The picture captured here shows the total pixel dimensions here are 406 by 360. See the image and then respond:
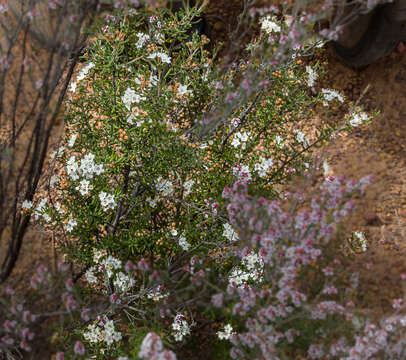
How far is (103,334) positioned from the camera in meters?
2.29

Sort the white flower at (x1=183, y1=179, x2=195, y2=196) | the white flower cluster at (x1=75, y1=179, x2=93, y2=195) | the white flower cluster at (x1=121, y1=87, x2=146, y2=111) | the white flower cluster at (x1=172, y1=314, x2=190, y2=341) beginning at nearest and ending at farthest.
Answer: the white flower cluster at (x1=121, y1=87, x2=146, y2=111), the white flower cluster at (x1=75, y1=179, x2=93, y2=195), the white flower cluster at (x1=172, y1=314, x2=190, y2=341), the white flower at (x1=183, y1=179, x2=195, y2=196)

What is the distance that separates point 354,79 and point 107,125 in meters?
3.79

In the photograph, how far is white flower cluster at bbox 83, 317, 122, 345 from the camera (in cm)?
224

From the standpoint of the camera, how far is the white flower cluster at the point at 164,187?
243 centimetres

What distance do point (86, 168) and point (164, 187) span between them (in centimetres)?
49

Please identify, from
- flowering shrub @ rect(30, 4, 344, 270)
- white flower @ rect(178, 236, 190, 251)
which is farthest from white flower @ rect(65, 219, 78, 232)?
white flower @ rect(178, 236, 190, 251)

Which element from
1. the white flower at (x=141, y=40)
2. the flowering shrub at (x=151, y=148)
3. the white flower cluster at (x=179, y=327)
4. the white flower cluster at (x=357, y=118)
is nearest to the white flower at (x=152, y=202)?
the flowering shrub at (x=151, y=148)

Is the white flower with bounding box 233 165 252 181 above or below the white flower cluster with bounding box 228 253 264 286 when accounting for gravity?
above

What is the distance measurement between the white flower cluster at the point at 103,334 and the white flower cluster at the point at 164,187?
822 millimetres

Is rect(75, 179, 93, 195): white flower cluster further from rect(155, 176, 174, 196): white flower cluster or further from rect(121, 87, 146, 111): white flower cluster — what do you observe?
rect(121, 87, 146, 111): white flower cluster

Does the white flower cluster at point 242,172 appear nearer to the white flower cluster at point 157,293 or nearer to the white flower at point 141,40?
the white flower cluster at point 157,293

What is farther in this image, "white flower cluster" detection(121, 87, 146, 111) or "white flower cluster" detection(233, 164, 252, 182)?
"white flower cluster" detection(233, 164, 252, 182)

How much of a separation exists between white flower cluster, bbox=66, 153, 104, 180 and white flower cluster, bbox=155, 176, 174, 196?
1.20ft

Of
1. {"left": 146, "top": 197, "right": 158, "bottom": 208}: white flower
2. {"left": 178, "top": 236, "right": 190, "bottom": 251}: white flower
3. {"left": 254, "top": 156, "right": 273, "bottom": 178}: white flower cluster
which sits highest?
{"left": 254, "top": 156, "right": 273, "bottom": 178}: white flower cluster
